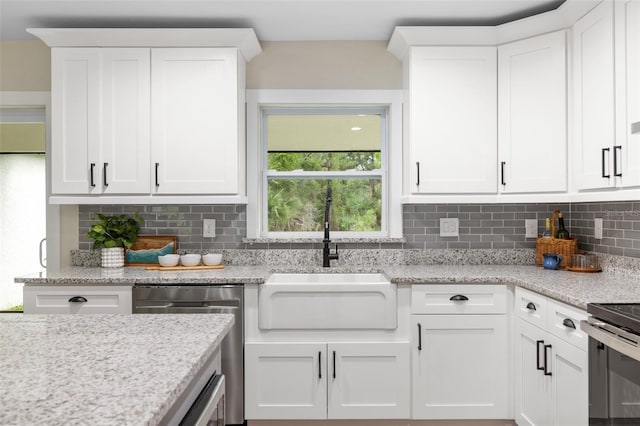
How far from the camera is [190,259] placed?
9.74ft

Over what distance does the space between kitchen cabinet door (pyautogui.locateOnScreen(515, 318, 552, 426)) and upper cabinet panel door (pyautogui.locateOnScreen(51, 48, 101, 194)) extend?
2.60m

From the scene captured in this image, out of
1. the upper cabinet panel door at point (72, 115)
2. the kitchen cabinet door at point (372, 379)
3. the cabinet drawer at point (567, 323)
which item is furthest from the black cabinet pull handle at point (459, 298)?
the upper cabinet panel door at point (72, 115)

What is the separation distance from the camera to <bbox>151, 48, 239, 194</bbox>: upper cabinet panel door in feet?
9.34

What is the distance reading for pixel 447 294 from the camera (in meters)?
2.58

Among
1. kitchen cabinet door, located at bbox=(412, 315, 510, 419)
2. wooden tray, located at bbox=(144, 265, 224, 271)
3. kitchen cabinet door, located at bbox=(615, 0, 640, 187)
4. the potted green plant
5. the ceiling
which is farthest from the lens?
the potted green plant

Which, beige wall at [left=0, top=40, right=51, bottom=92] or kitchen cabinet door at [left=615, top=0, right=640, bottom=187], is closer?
kitchen cabinet door at [left=615, top=0, right=640, bottom=187]

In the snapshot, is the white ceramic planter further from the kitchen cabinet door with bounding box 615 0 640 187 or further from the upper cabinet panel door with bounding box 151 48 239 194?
the kitchen cabinet door with bounding box 615 0 640 187

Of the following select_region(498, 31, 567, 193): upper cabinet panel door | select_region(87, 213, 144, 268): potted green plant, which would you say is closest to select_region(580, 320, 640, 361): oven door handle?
select_region(498, 31, 567, 193): upper cabinet panel door

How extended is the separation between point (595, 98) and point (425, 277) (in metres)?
1.27

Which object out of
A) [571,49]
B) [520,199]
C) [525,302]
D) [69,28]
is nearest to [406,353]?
[525,302]

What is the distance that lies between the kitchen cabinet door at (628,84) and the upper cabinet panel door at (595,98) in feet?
0.20

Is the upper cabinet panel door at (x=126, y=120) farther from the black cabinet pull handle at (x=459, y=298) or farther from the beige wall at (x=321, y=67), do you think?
the black cabinet pull handle at (x=459, y=298)

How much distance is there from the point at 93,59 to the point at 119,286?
1.40 meters

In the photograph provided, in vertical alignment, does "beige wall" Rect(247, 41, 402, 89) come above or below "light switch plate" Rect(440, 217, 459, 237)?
above
